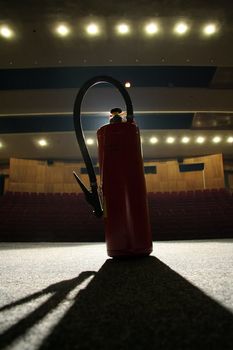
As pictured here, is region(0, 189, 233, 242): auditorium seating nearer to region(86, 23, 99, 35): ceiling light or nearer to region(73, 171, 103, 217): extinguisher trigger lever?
region(73, 171, 103, 217): extinguisher trigger lever

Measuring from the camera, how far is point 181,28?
17.3 feet

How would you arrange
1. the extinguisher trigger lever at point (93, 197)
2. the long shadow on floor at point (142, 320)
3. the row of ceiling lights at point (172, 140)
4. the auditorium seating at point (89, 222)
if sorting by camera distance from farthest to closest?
the row of ceiling lights at point (172, 140)
the auditorium seating at point (89, 222)
the extinguisher trigger lever at point (93, 197)
the long shadow on floor at point (142, 320)

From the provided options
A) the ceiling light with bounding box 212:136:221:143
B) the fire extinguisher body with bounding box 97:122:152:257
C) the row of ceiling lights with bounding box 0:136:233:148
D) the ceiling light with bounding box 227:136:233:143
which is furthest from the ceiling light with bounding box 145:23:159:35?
the ceiling light with bounding box 227:136:233:143

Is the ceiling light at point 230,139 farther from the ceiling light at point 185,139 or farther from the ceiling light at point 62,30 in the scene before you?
the ceiling light at point 62,30

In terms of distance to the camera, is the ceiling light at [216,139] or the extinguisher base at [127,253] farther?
the ceiling light at [216,139]

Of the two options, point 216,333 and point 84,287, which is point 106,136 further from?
point 216,333

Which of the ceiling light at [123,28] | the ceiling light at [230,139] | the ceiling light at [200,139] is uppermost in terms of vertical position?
the ceiling light at [123,28]

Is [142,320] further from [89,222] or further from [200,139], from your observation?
[200,139]

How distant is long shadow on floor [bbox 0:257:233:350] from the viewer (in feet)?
1.08

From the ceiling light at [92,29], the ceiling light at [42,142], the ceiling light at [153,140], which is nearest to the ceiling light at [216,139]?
the ceiling light at [153,140]

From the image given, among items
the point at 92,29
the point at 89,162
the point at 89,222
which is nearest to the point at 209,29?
the point at 92,29

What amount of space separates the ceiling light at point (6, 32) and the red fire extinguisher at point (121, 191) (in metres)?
5.29

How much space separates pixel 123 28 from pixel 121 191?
17.4ft

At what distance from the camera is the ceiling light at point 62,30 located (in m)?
5.20
